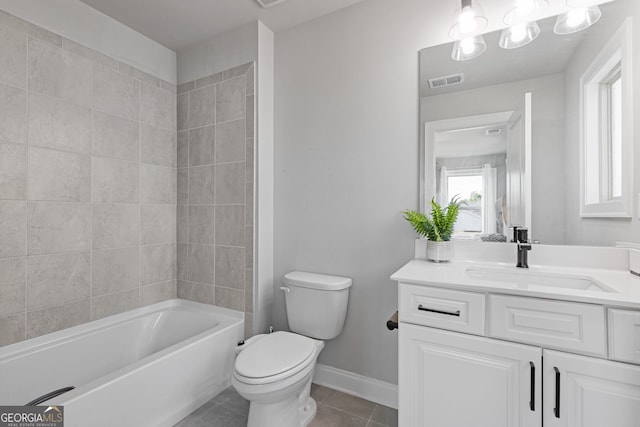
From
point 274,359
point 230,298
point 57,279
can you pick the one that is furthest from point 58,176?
point 274,359

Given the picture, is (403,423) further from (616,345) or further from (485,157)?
(485,157)

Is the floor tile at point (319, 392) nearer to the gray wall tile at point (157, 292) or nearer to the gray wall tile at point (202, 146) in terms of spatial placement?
the gray wall tile at point (157, 292)

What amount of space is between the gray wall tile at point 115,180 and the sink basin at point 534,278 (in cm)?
224

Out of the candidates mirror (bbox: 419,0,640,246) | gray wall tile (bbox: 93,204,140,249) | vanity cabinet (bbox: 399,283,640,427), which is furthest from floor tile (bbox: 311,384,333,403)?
gray wall tile (bbox: 93,204,140,249)

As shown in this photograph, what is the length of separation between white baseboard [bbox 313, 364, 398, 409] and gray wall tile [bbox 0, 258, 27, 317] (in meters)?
1.77

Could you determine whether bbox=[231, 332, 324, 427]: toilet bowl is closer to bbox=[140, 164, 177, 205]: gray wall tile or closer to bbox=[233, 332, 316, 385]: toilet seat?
bbox=[233, 332, 316, 385]: toilet seat

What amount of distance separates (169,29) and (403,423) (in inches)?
111

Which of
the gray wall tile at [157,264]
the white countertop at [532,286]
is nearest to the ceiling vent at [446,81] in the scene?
the white countertop at [532,286]

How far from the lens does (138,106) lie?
86.4 inches

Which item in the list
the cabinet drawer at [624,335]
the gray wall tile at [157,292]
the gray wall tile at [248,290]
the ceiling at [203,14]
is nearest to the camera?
the cabinet drawer at [624,335]

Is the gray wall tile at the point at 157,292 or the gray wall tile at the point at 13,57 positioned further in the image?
the gray wall tile at the point at 157,292

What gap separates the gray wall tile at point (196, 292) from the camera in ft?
7.45

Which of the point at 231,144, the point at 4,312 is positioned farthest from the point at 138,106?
the point at 4,312

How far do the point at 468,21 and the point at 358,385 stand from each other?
212 cm
